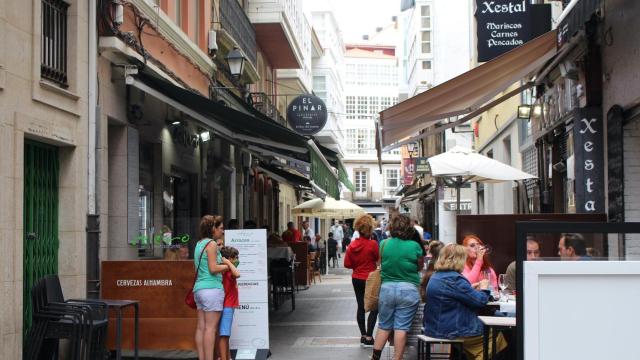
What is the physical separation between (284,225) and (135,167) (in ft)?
78.8

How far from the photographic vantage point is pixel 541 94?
566 inches

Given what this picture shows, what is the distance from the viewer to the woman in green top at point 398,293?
354 inches

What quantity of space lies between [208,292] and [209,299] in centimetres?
8

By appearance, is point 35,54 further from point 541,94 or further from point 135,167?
point 541,94

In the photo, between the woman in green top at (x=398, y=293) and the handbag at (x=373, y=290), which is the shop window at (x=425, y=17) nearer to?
the handbag at (x=373, y=290)

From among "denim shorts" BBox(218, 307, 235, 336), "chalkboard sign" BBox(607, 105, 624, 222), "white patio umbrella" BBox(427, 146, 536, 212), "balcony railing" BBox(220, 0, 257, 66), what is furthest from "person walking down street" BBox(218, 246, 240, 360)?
"balcony railing" BBox(220, 0, 257, 66)

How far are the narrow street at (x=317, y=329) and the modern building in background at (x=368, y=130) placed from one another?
60009 millimetres

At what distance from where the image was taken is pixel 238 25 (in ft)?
66.3

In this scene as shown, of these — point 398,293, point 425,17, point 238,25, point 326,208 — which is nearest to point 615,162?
point 398,293

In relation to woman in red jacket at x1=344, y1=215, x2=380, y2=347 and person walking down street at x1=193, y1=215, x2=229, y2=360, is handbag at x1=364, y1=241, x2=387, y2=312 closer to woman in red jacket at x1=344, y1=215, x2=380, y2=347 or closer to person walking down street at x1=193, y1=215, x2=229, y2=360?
woman in red jacket at x1=344, y1=215, x2=380, y2=347

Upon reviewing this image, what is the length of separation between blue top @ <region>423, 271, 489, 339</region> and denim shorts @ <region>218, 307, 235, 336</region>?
246 cm

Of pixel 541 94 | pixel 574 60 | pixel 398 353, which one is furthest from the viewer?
pixel 541 94

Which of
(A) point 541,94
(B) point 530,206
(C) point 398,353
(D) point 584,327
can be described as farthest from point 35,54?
(B) point 530,206

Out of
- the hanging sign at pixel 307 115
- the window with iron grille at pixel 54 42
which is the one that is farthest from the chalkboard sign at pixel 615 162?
the hanging sign at pixel 307 115
